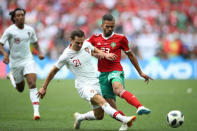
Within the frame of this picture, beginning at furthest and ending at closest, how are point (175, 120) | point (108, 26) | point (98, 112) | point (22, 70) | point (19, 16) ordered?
1. point (22, 70)
2. point (19, 16)
3. point (108, 26)
4. point (98, 112)
5. point (175, 120)

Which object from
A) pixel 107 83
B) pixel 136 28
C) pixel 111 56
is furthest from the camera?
pixel 136 28

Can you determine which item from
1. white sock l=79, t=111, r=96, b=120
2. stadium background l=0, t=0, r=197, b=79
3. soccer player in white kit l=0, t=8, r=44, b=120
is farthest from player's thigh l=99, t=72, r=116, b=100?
stadium background l=0, t=0, r=197, b=79

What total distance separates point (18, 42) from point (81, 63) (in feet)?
9.66

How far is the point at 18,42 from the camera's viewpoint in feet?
33.3

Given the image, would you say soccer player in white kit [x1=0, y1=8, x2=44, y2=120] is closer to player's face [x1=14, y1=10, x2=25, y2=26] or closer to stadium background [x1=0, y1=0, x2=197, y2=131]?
player's face [x1=14, y1=10, x2=25, y2=26]

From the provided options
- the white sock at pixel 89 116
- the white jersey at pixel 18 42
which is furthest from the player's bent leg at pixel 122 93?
the white jersey at pixel 18 42

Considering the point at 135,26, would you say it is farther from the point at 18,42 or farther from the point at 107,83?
the point at 107,83

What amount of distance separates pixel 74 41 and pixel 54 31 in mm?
18203

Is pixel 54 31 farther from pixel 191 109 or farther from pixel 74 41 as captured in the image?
pixel 74 41

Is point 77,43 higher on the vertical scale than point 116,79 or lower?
higher

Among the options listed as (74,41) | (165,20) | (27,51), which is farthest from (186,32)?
(74,41)

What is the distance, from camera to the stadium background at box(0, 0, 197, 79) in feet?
78.3

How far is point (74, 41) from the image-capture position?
764 centimetres

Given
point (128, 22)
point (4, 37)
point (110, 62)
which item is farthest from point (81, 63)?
point (128, 22)
